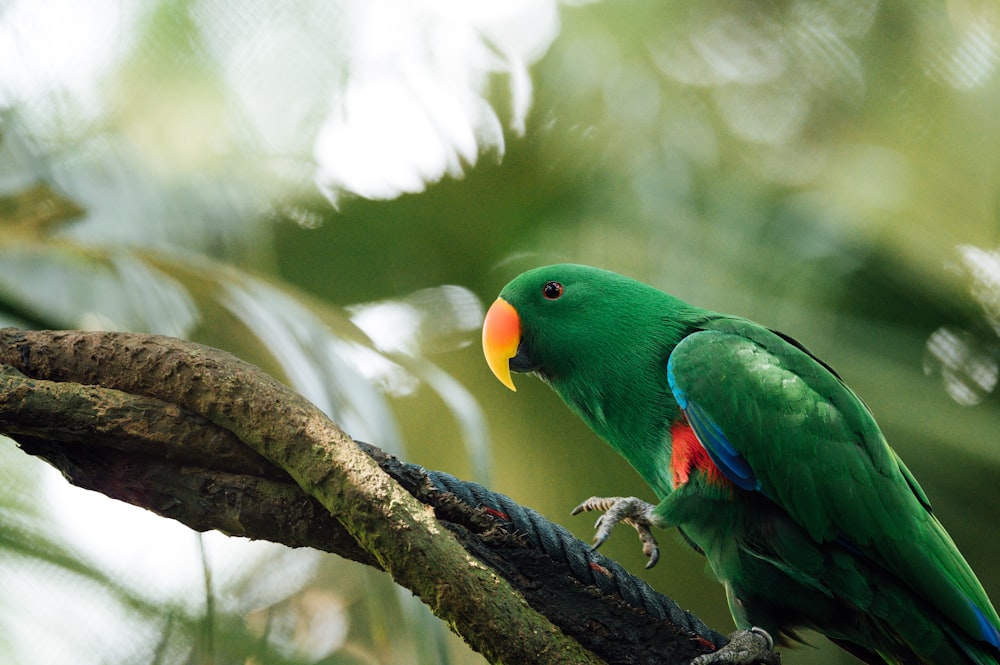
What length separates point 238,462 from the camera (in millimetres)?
1460

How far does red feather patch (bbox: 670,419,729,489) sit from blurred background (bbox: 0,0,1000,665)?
134 cm

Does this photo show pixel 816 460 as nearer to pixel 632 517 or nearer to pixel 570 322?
pixel 632 517

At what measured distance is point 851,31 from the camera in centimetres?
402

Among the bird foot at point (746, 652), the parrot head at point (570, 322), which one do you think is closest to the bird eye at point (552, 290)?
the parrot head at point (570, 322)

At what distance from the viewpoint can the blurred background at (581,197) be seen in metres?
3.51

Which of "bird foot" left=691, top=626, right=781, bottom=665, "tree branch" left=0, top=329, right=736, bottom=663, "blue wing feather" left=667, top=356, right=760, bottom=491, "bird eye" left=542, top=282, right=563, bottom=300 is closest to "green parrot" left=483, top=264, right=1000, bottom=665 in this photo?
"blue wing feather" left=667, top=356, right=760, bottom=491

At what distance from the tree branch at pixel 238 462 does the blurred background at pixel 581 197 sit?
1.73 metres

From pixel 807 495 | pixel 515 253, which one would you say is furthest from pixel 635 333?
pixel 515 253

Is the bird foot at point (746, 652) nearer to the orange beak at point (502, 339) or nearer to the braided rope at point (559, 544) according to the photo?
the braided rope at point (559, 544)

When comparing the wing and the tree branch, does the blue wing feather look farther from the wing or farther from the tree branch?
the tree branch

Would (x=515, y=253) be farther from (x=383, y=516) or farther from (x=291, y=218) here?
(x=383, y=516)

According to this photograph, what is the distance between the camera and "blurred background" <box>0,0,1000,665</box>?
3514mm

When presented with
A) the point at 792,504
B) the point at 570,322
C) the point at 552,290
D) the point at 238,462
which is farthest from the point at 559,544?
the point at 552,290

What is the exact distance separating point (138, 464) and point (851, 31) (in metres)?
3.84
